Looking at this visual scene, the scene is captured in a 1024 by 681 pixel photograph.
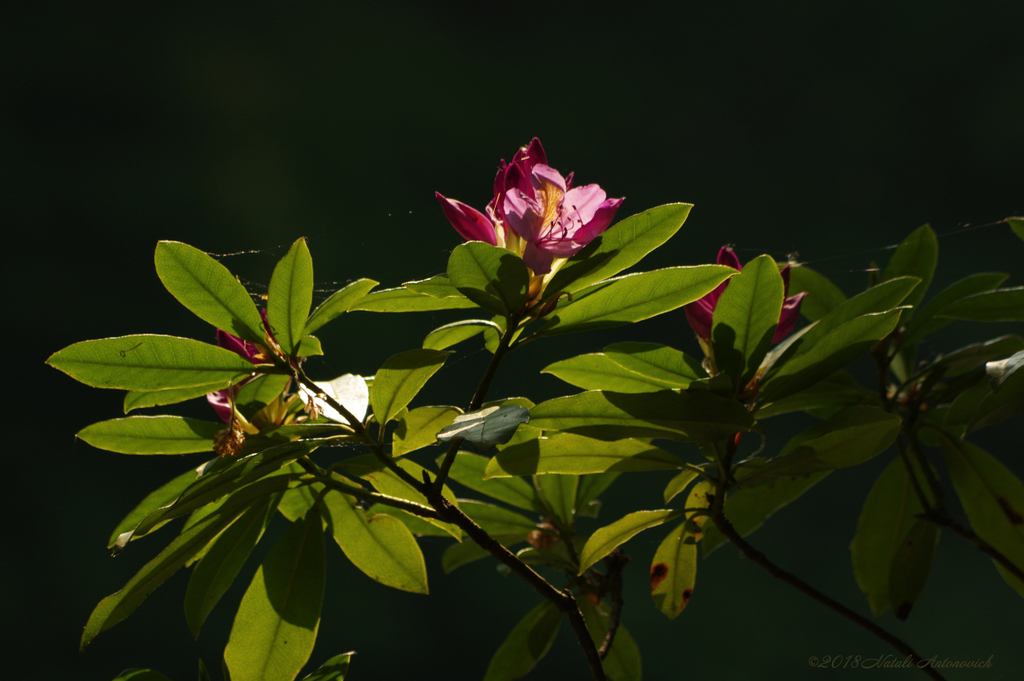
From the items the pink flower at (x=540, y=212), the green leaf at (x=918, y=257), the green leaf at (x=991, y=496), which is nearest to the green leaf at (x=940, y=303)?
the green leaf at (x=918, y=257)

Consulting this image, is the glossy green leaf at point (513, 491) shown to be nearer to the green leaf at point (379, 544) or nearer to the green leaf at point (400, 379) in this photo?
the green leaf at point (379, 544)

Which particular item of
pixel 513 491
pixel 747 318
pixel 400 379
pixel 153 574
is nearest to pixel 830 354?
pixel 747 318

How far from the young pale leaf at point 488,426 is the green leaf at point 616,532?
227mm

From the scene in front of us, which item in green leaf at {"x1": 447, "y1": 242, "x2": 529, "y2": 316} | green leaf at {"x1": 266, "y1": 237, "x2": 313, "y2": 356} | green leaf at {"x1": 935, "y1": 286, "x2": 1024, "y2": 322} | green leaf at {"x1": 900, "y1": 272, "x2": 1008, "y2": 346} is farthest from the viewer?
green leaf at {"x1": 900, "y1": 272, "x2": 1008, "y2": 346}

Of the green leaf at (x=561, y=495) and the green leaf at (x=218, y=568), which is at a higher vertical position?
the green leaf at (x=218, y=568)

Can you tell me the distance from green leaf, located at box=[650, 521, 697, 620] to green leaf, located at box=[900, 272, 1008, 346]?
462 millimetres

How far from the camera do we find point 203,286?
0.68 m

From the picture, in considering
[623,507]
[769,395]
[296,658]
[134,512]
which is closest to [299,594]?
[296,658]

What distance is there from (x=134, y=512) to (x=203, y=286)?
302 mm

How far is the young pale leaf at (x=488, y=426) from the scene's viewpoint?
0.48 meters

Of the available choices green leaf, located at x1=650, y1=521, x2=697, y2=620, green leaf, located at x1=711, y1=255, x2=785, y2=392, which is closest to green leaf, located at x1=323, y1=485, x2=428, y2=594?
green leaf, located at x1=650, y1=521, x2=697, y2=620

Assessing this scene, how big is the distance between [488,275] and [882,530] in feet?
2.52

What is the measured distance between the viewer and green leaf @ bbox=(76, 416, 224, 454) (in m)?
0.73

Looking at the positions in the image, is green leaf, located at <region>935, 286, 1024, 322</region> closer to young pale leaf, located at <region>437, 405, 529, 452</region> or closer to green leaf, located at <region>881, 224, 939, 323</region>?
green leaf, located at <region>881, 224, 939, 323</region>
